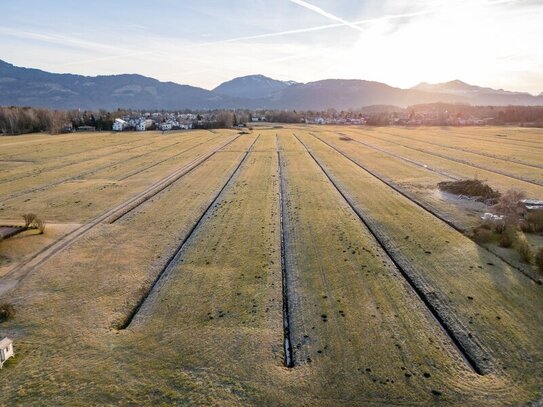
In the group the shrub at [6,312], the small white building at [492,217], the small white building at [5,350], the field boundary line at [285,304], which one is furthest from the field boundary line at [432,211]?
the shrub at [6,312]

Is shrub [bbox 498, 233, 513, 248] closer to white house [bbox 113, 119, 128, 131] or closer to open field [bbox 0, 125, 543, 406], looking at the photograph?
open field [bbox 0, 125, 543, 406]

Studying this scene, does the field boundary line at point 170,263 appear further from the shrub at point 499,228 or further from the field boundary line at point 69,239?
the shrub at point 499,228

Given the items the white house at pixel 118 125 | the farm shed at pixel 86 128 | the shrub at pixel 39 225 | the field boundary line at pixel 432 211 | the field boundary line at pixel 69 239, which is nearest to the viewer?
the field boundary line at pixel 69 239

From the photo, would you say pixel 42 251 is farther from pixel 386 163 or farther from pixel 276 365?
pixel 386 163

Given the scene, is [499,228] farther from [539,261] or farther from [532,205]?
[532,205]

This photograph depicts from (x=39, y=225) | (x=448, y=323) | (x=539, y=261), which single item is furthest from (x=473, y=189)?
(x=39, y=225)

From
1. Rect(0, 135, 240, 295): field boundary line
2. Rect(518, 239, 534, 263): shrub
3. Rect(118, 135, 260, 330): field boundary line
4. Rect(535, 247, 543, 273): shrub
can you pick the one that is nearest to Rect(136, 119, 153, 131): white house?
Rect(0, 135, 240, 295): field boundary line

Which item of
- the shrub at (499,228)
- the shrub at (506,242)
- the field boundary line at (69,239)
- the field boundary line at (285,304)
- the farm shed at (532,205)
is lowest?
the field boundary line at (69,239)
